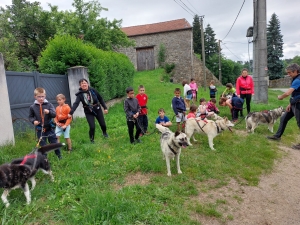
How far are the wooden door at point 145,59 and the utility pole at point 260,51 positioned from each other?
21.0 meters

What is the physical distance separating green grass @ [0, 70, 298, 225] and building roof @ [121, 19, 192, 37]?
26.2 meters

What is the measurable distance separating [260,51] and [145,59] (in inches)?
869

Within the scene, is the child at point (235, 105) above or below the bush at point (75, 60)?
below

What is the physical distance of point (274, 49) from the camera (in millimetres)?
43625

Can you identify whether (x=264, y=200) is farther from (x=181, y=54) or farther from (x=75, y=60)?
(x=181, y=54)

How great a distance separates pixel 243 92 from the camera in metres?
9.11

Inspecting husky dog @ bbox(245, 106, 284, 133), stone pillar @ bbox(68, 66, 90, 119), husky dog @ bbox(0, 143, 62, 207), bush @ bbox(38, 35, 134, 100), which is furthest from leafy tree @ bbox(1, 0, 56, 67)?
husky dog @ bbox(0, 143, 62, 207)

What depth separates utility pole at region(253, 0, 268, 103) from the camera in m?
12.0

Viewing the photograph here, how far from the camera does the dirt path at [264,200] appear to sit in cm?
343

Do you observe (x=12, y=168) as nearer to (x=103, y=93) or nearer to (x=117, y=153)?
(x=117, y=153)

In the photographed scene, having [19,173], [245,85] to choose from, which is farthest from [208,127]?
[19,173]

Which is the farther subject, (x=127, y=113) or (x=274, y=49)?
(x=274, y=49)

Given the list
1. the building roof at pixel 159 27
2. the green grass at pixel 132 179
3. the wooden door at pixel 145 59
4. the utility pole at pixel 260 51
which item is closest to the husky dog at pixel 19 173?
the green grass at pixel 132 179

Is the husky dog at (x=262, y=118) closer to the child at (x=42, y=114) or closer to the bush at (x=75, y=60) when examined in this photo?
the child at (x=42, y=114)
